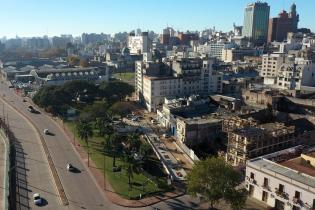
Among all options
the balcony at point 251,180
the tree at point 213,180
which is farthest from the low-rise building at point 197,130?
the tree at point 213,180

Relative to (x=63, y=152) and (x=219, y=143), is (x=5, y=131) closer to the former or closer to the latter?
(x=63, y=152)

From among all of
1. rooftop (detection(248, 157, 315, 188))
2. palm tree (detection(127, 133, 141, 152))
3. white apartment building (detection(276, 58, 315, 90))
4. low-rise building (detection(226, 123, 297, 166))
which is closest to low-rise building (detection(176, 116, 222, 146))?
low-rise building (detection(226, 123, 297, 166))

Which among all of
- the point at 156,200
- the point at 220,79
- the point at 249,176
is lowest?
the point at 156,200

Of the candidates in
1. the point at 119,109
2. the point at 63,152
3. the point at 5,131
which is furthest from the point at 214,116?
the point at 5,131

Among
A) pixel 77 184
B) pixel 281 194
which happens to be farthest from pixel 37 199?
pixel 281 194

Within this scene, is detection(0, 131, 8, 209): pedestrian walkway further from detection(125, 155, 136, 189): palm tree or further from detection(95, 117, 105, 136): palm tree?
detection(95, 117, 105, 136): palm tree

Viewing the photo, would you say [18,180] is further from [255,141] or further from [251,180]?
[255,141]

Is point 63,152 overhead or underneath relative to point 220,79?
underneath
